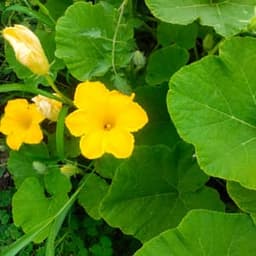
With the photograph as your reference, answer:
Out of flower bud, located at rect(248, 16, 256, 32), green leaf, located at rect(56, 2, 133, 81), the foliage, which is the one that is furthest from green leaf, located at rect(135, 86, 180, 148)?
flower bud, located at rect(248, 16, 256, 32)

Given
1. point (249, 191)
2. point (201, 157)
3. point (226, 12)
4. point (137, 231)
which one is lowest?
point (137, 231)

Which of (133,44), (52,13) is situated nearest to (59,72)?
(52,13)

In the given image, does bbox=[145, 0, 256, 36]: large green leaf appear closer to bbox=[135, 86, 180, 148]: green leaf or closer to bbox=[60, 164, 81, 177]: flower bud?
bbox=[135, 86, 180, 148]: green leaf

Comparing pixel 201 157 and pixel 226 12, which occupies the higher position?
pixel 226 12

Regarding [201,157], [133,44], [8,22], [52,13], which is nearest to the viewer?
[201,157]

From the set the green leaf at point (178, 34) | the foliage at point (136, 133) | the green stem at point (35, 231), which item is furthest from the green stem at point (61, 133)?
the green leaf at point (178, 34)

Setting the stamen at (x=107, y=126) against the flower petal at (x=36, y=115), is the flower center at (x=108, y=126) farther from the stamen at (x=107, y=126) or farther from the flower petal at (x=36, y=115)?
the flower petal at (x=36, y=115)

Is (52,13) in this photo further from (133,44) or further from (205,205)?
(205,205)
